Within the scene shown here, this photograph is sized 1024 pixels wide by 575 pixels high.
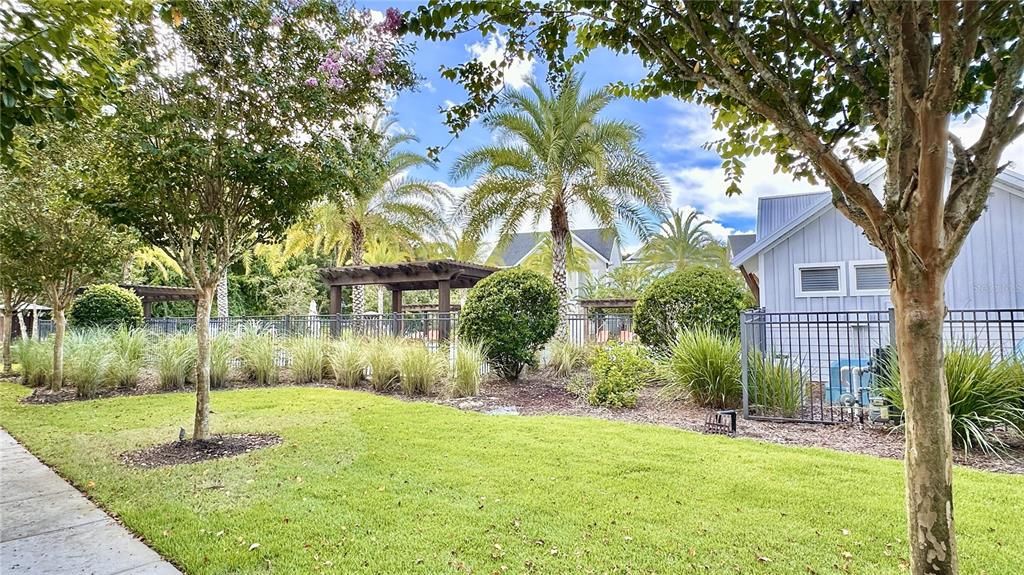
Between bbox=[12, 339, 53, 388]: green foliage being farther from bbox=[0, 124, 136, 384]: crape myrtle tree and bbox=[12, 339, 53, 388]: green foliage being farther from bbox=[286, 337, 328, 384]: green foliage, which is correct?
bbox=[286, 337, 328, 384]: green foliage

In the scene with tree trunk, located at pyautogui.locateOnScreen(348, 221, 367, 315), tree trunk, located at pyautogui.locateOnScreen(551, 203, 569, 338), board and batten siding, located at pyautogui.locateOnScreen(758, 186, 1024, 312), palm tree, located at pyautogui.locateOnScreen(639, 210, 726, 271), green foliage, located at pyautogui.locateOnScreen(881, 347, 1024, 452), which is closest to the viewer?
green foliage, located at pyautogui.locateOnScreen(881, 347, 1024, 452)

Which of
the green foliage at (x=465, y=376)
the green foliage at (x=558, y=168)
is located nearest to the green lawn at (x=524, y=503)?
the green foliage at (x=465, y=376)

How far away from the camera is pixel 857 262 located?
10641 mm

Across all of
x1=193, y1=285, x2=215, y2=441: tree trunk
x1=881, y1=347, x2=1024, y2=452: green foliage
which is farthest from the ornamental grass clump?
x1=881, y1=347, x2=1024, y2=452: green foliage

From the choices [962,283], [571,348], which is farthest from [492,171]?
[962,283]

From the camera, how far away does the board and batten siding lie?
30.9ft

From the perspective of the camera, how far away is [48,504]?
411cm

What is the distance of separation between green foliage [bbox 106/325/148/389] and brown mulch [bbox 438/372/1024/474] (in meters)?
6.69

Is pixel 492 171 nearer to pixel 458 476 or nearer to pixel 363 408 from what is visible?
pixel 363 408

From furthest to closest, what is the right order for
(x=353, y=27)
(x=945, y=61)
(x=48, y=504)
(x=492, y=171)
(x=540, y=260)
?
(x=540, y=260)
(x=492, y=171)
(x=353, y=27)
(x=48, y=504)
(x=945, y=61)

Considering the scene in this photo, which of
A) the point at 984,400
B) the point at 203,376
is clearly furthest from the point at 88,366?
the point at 984,400

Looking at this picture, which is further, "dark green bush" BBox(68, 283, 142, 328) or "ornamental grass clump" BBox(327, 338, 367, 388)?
→ "dark green bush" BBox(68, 283, 142, 328)

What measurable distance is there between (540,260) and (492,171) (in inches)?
514

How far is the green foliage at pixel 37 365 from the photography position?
36.7ft
